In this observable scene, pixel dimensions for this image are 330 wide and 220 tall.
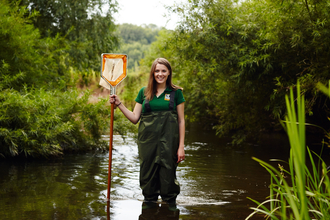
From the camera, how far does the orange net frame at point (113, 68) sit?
4.36 m

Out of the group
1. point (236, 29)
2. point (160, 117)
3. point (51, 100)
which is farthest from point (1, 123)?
point (236, 29)

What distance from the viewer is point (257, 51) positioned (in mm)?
9352

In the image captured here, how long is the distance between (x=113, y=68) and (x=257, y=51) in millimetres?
6025

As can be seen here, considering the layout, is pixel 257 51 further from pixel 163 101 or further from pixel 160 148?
pixel 160 148

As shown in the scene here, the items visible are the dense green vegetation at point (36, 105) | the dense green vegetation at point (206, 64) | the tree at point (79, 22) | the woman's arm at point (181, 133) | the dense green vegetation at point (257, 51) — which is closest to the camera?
the woman's arm at point (181, 133)

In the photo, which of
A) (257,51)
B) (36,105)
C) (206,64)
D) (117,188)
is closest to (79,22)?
(206,64)

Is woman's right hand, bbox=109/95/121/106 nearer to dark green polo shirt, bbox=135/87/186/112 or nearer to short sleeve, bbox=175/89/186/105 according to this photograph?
dark green polo shirt, bbox=135/87/186/112

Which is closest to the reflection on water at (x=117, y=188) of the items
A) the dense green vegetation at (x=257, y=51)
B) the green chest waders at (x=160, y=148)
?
the green chest waders at (x=160, y=148)

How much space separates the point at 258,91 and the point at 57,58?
7.48m

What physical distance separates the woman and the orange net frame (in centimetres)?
37

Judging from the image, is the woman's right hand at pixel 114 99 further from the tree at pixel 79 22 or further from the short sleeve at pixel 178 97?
the tree at pixel 79 22

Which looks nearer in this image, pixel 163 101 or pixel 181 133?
pixel 163 101

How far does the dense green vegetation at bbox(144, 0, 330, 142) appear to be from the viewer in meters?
7.96

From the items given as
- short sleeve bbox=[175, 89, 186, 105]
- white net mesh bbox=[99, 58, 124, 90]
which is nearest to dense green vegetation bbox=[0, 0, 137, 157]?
white net mesh bbox=[99, 58, 124, 90]
